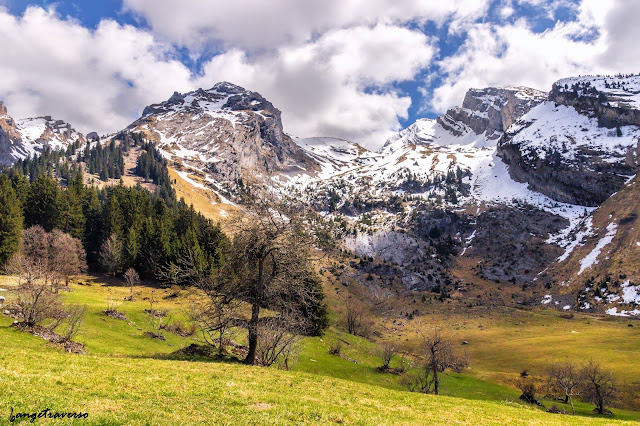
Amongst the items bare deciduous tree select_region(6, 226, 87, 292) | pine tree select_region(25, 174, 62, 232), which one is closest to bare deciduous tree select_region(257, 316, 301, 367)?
bare deciduous tree select_region(6, 226, 87, 292)

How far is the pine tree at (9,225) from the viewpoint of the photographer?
65.1 meters

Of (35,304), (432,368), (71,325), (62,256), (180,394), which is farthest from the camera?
(62,256)

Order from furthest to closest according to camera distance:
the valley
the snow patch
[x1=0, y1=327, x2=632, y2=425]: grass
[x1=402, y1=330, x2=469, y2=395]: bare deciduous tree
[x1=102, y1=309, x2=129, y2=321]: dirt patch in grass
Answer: the snow patch
[x1=102, y1=309, x2=129, y2=321]: dirt patch in grass
[x1=402, y1=330, x2=469, y2=395]: bare deciduous tree
the valley
[x1=0, y1=327, x2=632, y2=425]: grass

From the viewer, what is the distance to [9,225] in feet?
221

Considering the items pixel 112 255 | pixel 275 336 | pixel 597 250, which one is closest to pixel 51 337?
pixel 275 336

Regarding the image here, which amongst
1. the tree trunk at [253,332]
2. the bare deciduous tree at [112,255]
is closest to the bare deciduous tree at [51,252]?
the bare deciduous tree at [112,255]

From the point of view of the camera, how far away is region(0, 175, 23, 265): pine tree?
65125 mm

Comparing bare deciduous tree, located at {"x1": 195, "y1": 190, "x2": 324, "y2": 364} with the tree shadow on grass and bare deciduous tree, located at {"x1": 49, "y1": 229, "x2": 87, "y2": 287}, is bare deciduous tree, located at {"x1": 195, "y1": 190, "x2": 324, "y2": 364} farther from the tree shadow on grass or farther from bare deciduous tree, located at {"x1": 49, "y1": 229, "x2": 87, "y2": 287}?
bare deciduous tree, located at {"x1": 49, "y1": 229, "x2": 87, "y2": 287}

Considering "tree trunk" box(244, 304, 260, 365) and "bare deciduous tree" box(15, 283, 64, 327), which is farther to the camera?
"bare deciduous tree" box(15, 283, 64, 327)

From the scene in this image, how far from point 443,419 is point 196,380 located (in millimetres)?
12840

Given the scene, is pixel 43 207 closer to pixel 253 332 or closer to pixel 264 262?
pixel 264 262

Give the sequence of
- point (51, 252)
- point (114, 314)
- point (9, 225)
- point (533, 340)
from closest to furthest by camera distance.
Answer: point (114, 314)
point (51, 252)
point (9, 225)
point (533, 340)

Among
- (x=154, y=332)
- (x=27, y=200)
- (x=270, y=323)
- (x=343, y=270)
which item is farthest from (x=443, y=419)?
(x=343, y=270)

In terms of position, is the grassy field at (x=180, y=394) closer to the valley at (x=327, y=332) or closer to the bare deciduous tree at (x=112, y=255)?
the valley at (x=327, y=332)
